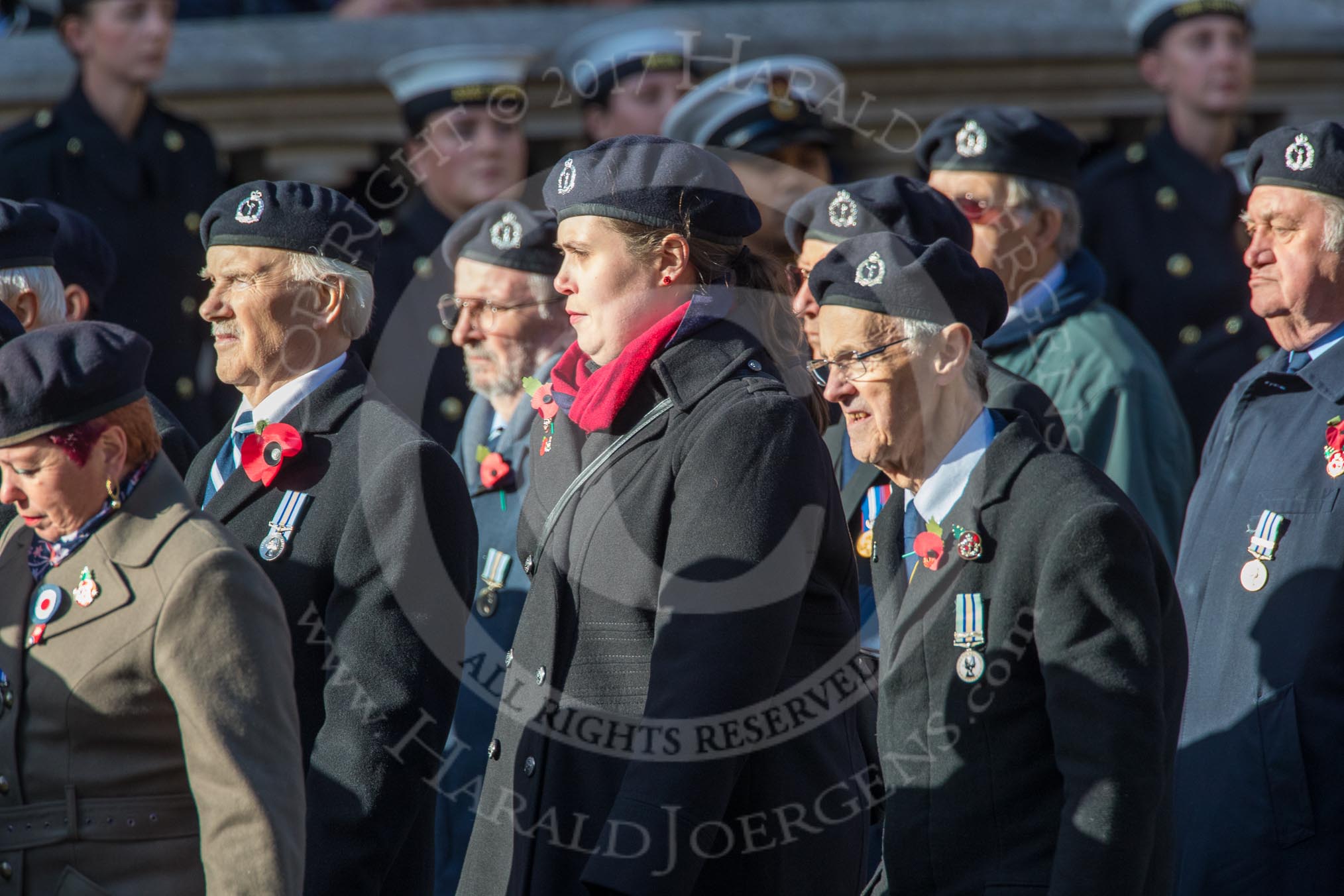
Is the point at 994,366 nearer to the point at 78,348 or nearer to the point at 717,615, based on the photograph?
the point at 717,615

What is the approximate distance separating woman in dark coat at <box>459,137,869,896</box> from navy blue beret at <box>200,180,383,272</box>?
22.6 inches

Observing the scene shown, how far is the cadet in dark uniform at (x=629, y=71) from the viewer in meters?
7.14

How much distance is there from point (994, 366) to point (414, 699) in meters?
1.71

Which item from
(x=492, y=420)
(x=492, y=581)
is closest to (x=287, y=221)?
(x=492, y=581)

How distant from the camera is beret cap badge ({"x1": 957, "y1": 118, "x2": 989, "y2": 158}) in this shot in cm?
553

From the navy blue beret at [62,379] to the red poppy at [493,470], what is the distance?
7.23ft

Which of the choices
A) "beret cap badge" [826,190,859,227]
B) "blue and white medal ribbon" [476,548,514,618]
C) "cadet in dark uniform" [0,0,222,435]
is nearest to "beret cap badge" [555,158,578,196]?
"beret cap badge" [826,190,859,227]

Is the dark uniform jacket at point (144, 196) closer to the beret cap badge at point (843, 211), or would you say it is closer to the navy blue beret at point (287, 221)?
the navy blue beret at point (287, 221)

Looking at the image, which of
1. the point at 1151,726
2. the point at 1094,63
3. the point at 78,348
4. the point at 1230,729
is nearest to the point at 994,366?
the point at 1230,729

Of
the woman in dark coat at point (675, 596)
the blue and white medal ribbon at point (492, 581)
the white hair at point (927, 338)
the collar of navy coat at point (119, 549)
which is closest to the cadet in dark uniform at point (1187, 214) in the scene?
the blue and white medal ribbon at point (492, 581)

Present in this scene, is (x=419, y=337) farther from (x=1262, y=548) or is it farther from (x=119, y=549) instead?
(x=119, y=549)

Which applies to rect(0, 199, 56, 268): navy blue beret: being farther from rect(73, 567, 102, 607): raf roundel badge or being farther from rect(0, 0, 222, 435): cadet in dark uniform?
rect(73, 567, 102, 607): raf roundel badge

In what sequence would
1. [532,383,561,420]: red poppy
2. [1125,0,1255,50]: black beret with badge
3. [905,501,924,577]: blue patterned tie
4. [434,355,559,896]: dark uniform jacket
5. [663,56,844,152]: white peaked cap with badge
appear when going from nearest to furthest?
1. [905,501,924,577]: blue patterned tie
2. [532,383,561,420]: red poppy
3. [434,355,559,896]: dark uniform jacket
4. [663,56,844,152]: white peaked cap with badge
5. [1125,0,1255,50]: black beret with badge

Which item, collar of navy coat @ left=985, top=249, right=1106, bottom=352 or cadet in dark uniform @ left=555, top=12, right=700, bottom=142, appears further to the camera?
cadet in dark uniform @ left=555, top=12, right=700, bottom=142
